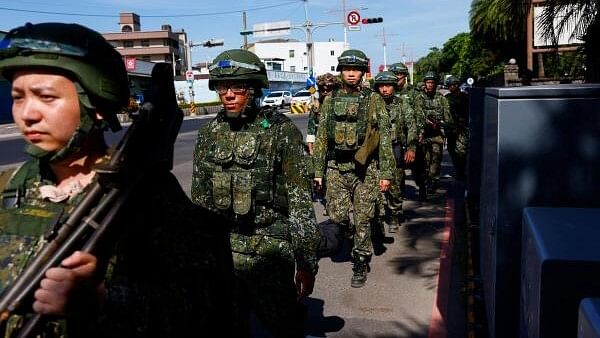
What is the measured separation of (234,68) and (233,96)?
156mm

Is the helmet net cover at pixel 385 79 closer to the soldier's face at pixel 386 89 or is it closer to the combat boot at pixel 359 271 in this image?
the soldier's face at pixel 386 89

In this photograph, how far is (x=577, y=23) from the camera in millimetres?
6223

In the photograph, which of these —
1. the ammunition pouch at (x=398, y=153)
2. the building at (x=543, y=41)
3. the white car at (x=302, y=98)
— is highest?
the building at (x=543, y=41)

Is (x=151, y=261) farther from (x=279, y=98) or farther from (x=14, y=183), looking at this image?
(x=279, y=98)

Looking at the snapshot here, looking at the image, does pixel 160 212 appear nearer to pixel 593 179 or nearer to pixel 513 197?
pixel 513 197

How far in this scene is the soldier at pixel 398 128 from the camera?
775 centimetres

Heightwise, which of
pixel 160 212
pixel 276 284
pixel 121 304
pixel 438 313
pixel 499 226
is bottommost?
pixel 438 313

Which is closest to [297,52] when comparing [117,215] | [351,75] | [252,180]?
[351,75]

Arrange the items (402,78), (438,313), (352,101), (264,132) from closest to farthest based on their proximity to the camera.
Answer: (264,132)
(438,313)
(352,101)
(402,78)

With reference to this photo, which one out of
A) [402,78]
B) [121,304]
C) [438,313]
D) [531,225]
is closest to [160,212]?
[121,304]

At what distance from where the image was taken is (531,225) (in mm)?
2234

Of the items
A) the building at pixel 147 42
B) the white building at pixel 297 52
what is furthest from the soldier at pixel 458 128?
the white building at pixel 297 52

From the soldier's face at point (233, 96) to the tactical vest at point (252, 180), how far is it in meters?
0.13

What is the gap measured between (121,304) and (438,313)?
3766mm
